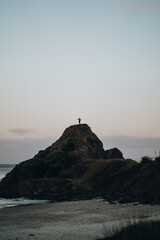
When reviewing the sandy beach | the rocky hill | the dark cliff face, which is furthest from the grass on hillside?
the dark cliff face

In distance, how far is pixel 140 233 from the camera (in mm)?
14500

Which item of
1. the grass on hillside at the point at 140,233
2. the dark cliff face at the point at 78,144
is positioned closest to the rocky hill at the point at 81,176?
the dark cliff face at the point at 78,144

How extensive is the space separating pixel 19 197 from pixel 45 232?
103 ft

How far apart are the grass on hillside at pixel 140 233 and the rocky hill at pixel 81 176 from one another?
19.3 meters

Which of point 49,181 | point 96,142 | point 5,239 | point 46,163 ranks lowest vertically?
point 5,239

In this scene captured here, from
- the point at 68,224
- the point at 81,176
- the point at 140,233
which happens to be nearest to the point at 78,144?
the point at 81,176

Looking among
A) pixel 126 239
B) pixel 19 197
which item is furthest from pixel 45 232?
pixel 19 197

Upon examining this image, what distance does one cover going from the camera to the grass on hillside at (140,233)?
14.2m

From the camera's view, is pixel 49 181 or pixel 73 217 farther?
pixel 49 181

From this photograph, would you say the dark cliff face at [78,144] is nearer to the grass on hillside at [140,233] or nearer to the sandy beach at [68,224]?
the sandy beach at [68,224]

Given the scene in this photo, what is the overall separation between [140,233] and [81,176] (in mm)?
43790

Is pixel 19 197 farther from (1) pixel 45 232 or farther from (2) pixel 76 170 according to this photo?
(1) pixel 45 232

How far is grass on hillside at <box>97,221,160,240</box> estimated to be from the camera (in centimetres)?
1421

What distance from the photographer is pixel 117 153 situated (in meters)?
72.5
